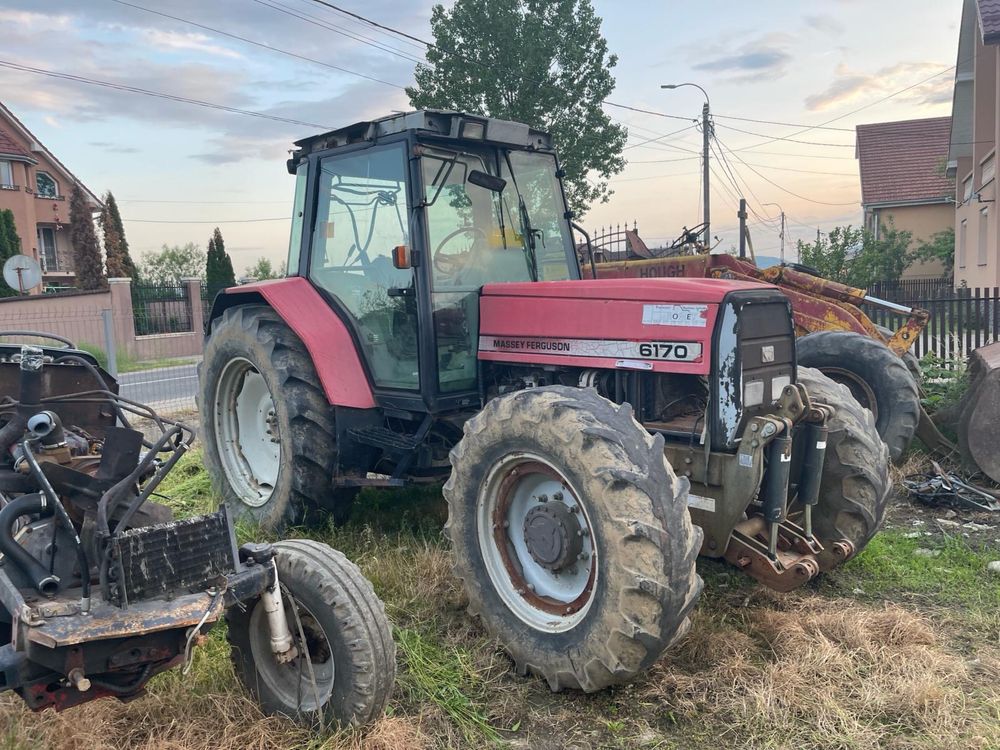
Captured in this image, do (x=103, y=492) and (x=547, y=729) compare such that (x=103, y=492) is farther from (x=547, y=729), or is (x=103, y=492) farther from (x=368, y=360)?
(x=368, y=360)

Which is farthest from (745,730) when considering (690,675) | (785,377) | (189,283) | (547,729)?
(189,283)

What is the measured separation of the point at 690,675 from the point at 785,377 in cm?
146

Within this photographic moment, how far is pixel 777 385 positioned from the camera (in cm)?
377

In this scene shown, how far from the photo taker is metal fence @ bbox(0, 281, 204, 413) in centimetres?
1538

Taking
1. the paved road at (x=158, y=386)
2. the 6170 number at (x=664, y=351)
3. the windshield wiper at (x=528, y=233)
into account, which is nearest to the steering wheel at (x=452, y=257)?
the windshield wiper at (x=528, y=233)

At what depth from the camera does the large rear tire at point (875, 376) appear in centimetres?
621

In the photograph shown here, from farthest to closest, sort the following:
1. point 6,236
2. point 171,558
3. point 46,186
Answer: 1. point 46,186
2. point 6,236
3. point 171,558

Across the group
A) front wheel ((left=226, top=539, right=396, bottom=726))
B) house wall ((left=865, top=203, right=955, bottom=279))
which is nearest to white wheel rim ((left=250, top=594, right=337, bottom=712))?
front wheel ((left=226, top=539, right=396, bottom=726))

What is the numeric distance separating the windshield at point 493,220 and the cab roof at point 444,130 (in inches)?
3.9

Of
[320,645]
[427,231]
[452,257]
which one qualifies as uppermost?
[427,231]

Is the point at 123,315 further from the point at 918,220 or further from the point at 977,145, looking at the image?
the point at 918,220

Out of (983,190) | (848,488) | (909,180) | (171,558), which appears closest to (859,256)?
(983,190)

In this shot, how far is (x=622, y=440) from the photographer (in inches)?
122

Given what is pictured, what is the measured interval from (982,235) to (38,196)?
3730cm
